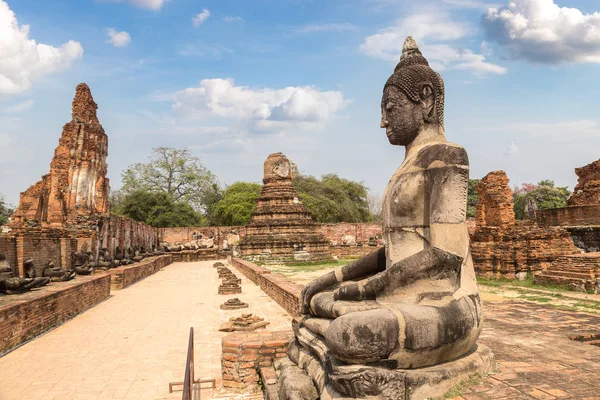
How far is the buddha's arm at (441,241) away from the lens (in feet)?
9.15

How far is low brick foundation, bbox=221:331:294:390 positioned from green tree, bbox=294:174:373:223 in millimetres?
28974

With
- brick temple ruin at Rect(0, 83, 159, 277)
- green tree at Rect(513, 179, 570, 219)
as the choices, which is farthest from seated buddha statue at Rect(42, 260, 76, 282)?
green tree at Rect(513, 179, 570, 219)

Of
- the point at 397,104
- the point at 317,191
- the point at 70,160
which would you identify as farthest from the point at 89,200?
the point at 317,191

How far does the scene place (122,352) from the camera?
5.89 meters

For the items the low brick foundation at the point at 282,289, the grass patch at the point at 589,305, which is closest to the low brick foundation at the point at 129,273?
the low brick foundation at the point at 282,289

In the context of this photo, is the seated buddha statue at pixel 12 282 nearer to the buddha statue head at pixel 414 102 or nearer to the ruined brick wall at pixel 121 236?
the buddha statue head at pixel 414 102

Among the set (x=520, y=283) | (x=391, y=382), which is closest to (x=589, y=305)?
(x=520, y=283)

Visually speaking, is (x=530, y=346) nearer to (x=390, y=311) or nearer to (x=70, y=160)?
(x=390, y=311)

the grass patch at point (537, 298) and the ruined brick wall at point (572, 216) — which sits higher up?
the ruined brick wall at point (572, 216)

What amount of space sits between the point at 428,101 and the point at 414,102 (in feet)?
0.32

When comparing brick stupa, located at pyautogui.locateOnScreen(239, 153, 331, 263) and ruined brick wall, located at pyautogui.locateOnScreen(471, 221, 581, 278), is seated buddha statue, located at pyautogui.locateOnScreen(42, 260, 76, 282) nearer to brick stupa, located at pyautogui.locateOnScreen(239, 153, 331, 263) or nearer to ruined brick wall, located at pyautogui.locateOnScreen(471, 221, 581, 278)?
ruined brick wall, located at pyautogui.locateOnScreen(471, 221, 581, 278)

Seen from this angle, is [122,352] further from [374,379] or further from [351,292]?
[374,379]

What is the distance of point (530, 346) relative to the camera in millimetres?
3703

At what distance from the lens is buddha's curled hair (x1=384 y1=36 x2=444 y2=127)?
10.6 ft
